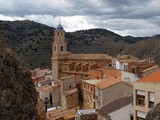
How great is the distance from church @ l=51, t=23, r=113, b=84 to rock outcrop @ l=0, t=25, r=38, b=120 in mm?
55565

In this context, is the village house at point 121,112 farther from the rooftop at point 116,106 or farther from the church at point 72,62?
the church at point 72,62

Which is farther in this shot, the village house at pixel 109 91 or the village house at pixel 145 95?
the village house at pixel 109 91

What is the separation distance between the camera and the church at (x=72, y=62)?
237 feet

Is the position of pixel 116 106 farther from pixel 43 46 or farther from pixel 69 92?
pixel 43 46

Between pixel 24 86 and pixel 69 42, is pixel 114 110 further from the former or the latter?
A: pixel 69 42

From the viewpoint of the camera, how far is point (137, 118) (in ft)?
95.7

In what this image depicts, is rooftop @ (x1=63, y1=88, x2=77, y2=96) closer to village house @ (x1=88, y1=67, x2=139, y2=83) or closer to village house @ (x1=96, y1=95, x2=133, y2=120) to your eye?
village house @ (x1=88, y1=67, x2=139, y2=83)

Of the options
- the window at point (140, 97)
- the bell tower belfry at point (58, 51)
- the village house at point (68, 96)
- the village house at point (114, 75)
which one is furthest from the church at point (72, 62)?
the window at point (140, 97)

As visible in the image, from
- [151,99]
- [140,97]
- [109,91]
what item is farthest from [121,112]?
[109,91]

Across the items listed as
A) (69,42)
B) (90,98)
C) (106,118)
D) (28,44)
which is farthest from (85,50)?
(106,118)

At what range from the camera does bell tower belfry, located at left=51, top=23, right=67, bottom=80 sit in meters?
80.4

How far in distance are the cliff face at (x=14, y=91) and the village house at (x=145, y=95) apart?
16.6m

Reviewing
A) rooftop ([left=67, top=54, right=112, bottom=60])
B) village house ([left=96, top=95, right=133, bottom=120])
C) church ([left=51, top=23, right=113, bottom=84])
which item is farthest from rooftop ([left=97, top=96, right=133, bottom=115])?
rooftop ([left=67, top=54, right=112, bottom=60])

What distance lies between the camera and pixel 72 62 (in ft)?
255
